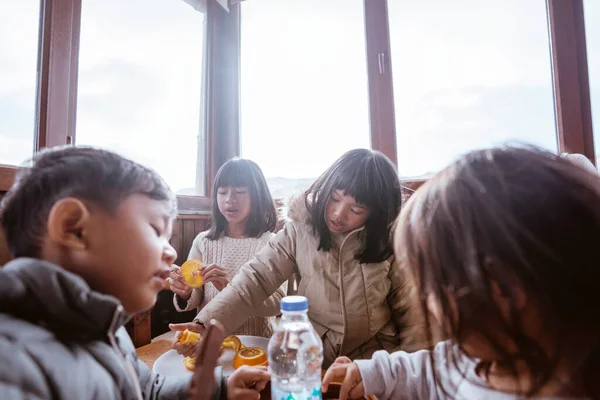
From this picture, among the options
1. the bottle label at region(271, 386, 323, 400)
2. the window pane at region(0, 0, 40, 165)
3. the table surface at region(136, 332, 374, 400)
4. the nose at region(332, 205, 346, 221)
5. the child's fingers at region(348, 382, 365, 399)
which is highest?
the window pane at region(0, 0, 40, 165)

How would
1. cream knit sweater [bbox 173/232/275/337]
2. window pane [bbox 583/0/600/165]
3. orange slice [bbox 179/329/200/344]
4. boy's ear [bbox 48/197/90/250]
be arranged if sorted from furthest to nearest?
window pane [bbox 583/0/600/165] < cream knit sweater [bbox 173/232/275/337] < orange slice [bbox 179/329/200/344] < boy's ear [bbox 48/197/90/250]

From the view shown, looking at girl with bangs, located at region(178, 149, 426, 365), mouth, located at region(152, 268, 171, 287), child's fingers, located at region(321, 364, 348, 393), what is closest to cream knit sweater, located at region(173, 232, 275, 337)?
girl with bangs, located at region(178, 149, 426, 365)

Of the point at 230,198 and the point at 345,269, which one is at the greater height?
the point at 230,198

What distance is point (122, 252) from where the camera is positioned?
0.51 m

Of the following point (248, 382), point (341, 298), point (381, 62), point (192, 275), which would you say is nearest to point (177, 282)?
point (192, 275)

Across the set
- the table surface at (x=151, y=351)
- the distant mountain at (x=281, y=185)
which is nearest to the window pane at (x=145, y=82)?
the distant mountain at (x=281, y=185)

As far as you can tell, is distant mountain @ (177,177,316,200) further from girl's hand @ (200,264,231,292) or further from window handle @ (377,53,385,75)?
girl's hand @ (200,264,231,292)

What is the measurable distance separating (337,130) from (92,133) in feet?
5.09

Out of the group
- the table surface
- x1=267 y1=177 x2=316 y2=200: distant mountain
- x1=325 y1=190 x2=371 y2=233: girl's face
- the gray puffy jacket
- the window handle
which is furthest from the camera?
x1=267 y1=177 x2=316 y2=200: distant mountain

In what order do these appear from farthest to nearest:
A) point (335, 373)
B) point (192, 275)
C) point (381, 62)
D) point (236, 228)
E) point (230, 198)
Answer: point (381, 62) → point (236, 228) → point (230, 198) → point (192, 275) → point (335, 373)

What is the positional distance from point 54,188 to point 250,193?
1.31 meters

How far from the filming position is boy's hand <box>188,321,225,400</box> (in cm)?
41

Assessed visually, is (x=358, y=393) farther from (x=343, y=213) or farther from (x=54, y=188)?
(x=54, y=188)

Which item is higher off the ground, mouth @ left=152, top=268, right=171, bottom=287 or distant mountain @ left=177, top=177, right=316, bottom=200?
distant mountain @ left=177, top=177, right=316, bottom=200
